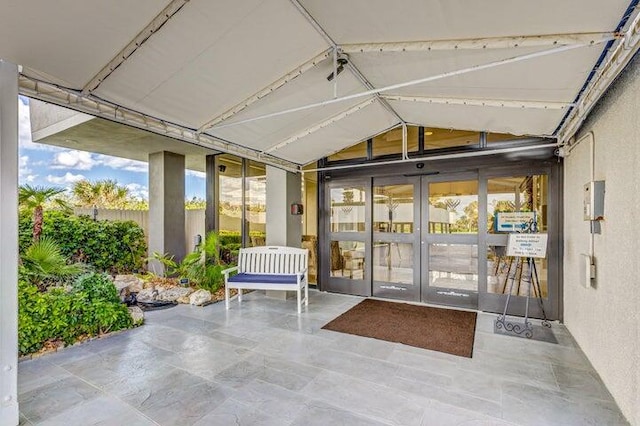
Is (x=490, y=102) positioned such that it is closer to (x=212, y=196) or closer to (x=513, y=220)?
(x=513, y=220)

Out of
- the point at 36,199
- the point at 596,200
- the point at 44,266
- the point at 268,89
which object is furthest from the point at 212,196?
the point at 596,200

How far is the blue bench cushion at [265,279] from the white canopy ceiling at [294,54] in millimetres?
2217

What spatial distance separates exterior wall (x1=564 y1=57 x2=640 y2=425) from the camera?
2.14m

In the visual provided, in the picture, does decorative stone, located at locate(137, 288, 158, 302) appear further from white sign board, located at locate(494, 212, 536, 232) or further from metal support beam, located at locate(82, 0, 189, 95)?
white sign board, located at locate(494, 212, 536, 232)

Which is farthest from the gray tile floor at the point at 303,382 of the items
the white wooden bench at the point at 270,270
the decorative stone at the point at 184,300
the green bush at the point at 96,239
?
the green bush at the point at 96,239

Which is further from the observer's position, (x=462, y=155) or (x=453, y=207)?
(x=453, y=207)

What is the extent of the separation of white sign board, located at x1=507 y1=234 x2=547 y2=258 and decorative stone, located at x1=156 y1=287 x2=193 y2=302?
515 centimetres

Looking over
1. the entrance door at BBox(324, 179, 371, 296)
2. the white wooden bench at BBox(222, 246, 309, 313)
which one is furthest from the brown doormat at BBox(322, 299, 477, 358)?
the white wooden bench at BBox(222, 246, 309, 313)

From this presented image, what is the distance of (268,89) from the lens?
118 inches

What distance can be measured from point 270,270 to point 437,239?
9.28 ft

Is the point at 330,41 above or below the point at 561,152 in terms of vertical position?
above

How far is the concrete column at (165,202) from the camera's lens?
23.2 feet

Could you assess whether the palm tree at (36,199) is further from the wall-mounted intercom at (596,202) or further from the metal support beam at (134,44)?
the wall-mounted intercom at (596,202)

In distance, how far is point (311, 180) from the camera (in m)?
7.13
